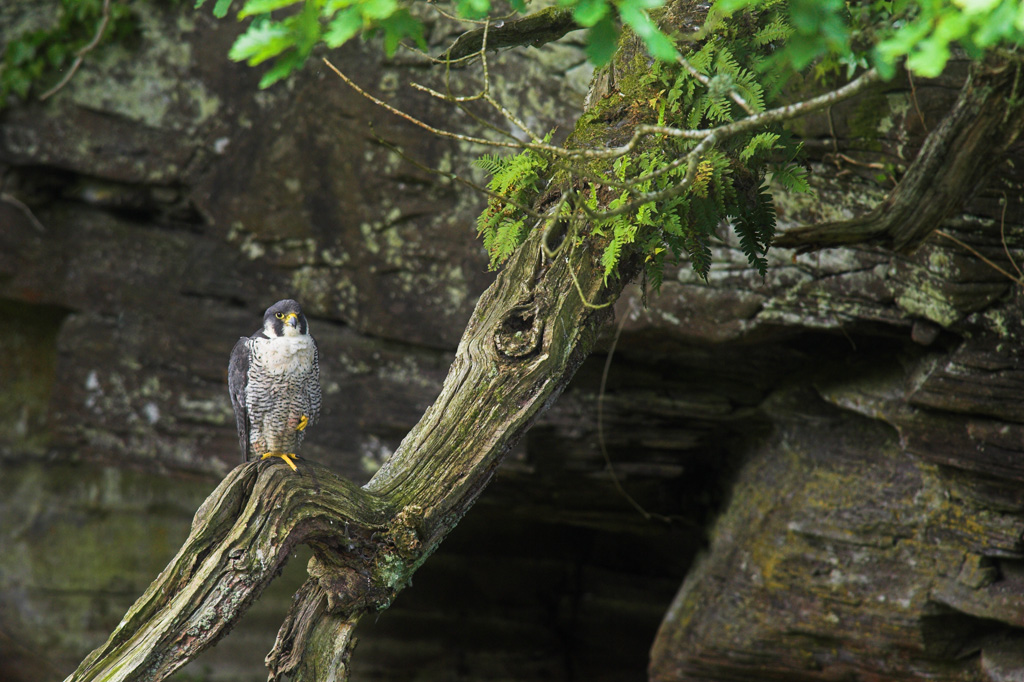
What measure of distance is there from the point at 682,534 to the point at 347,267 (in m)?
3.33

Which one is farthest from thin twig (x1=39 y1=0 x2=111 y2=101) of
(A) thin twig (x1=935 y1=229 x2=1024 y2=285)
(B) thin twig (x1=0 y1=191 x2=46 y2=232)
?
(A) thin twig (x1=935 y1=229 x2=1024 y2=285)

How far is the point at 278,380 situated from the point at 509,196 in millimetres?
1223

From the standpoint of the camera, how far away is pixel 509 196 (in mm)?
3146

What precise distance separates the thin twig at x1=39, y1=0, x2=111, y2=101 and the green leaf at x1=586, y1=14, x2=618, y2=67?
454cm

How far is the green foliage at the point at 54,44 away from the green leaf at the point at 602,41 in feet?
15.9

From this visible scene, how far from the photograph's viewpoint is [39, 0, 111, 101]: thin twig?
5.27m

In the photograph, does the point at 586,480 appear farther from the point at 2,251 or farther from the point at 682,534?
the point at 2,251

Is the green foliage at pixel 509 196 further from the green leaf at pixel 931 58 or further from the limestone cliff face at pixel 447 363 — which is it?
the green leaf at pixel 931 58

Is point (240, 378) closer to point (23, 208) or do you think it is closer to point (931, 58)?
point (931, 58)

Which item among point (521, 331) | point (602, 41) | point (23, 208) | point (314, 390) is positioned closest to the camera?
point (602, 41)

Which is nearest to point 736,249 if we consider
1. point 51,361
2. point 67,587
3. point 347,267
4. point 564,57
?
point 564,57

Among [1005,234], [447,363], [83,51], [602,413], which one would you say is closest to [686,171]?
[1005,234]

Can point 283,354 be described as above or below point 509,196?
A: below

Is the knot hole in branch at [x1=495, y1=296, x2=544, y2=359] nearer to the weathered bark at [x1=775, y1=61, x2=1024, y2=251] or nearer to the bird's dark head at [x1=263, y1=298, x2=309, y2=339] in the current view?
the bird's dark head at [x1=263, y1=298, x2=309, y2=339]
